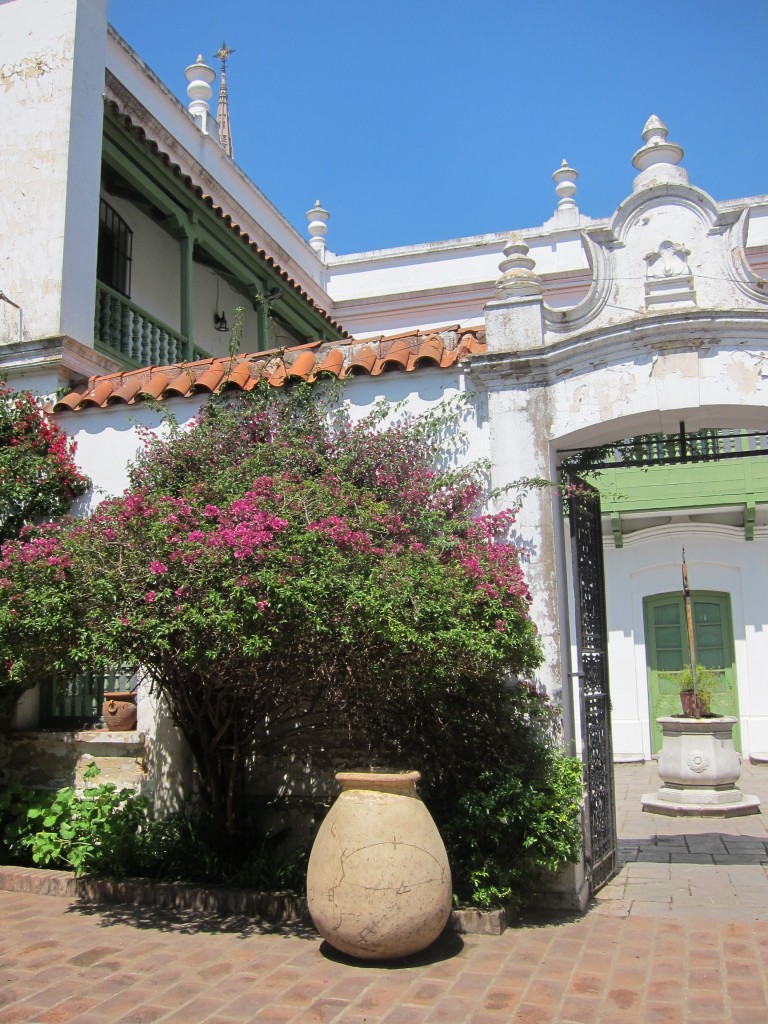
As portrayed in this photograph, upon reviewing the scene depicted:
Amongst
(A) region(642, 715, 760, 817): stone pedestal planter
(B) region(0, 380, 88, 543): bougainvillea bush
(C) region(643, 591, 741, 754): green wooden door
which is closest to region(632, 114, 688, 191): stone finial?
(B) region(0, 380, 88, 543): bougainvillea bush

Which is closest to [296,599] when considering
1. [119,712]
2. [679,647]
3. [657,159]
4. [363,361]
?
[363,361]

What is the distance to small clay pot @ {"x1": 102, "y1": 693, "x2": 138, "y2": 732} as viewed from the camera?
7.06 meters

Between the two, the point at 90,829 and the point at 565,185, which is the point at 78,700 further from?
the point at 565,185

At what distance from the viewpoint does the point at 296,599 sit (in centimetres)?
464

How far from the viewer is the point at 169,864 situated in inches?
243

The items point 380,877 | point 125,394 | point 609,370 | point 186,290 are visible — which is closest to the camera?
point 380,877

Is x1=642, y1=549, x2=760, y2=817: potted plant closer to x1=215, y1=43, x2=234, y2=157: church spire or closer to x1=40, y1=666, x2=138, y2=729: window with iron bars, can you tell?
x1=40, y1=666, x2=138, y2=729: window with iron bars

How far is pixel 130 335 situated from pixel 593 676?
6.04m

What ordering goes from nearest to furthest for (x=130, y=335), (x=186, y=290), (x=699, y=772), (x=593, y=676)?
(x=593, y=676)
(x=130, y=335)
(x=699, y=772)
(x=186, y=290)

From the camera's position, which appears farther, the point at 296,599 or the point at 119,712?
the point at 119,712

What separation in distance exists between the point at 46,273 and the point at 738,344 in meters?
6.00

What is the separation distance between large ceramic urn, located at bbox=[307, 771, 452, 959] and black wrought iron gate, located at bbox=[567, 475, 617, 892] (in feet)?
5.63

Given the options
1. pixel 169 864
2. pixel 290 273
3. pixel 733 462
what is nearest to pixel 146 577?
pixel 169 864

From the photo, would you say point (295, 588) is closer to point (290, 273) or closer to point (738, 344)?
point (738, 344)
